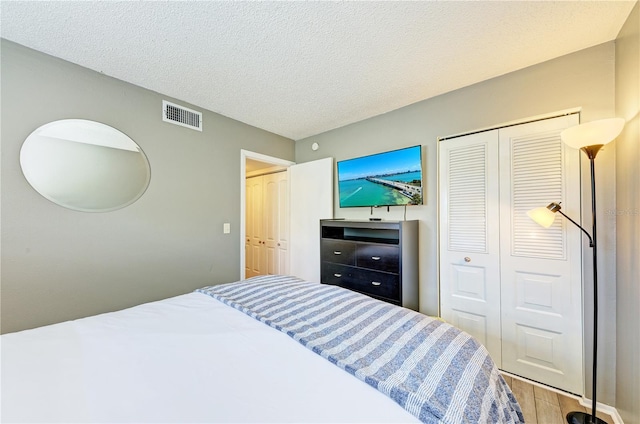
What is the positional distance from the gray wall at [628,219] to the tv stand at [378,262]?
1285mm

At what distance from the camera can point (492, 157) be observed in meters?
2.03

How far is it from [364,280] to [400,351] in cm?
147

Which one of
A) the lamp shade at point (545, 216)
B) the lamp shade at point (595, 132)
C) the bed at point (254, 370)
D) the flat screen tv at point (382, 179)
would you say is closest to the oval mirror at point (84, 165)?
the bed at point (254, 370)

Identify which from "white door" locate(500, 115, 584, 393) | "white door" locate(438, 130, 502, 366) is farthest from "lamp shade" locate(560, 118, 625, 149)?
"white door" locate(438, 130, 502, 366)

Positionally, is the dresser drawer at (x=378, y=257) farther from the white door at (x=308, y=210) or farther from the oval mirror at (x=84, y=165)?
the oval mirror at (x=84, y=165)

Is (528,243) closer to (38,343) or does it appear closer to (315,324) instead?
(315,324)

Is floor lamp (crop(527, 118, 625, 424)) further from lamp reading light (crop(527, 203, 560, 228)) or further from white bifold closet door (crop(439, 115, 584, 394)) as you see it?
white bifold closet door (crop(439, 115, 584, 394))

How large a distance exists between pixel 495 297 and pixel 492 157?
116 centimetres

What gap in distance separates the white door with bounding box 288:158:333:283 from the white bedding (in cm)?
205

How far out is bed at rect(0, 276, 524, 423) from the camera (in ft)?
2.33

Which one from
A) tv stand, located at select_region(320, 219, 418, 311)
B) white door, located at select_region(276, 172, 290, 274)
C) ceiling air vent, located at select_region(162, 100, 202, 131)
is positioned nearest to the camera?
tv stand, located at select_region(320, 219, 418, 311)

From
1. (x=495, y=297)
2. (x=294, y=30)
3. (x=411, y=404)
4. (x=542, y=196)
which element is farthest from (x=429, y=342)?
(x=294, y=30)

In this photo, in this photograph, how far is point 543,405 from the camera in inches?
65.4

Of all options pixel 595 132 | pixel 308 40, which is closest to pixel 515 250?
pixel 595 132
